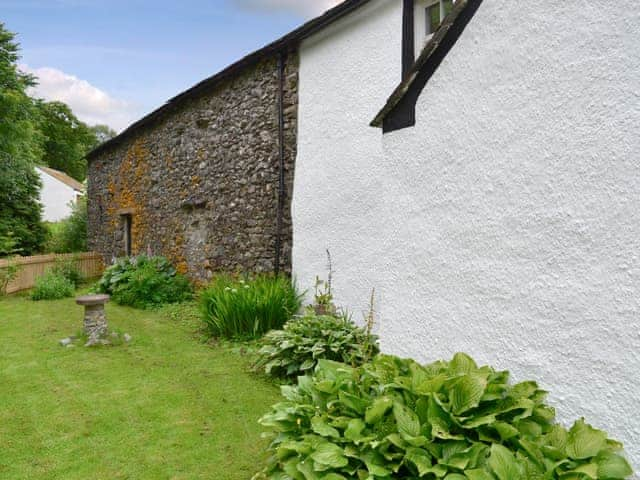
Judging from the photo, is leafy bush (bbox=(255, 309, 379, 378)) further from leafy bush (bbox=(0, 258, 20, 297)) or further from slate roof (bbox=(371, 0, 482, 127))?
leafy bush (bbox=(0, 258, 20, 297))

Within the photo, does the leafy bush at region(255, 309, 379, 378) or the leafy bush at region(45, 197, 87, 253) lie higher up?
the leafy bush at region(45, 197, 87, 253)

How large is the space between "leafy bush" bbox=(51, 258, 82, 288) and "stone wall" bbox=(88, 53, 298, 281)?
5.51 feet

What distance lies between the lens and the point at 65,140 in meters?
37.7

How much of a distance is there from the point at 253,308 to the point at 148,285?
4.49 metres

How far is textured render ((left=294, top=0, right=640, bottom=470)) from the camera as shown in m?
2.06

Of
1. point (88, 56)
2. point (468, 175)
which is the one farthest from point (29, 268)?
point (468, 175)

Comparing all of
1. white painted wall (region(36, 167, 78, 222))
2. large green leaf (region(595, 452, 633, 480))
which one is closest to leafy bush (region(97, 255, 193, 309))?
large green leaf (region(595, 452, 633, 480))

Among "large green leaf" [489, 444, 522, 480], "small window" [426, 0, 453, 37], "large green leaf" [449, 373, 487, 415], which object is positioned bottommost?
"large green leaf" [489, 444, 522, 480]

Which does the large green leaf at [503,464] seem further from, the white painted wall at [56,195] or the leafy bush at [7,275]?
the white painted wall at [56,195]

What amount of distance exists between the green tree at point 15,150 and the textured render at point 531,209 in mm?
14152

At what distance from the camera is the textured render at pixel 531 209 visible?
2061 millimetres

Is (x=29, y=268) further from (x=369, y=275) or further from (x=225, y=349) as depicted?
(x=369, y=275)

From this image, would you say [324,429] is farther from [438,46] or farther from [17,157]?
[17,157]

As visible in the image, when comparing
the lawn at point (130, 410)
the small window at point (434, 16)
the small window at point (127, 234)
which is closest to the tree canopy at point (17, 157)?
the small window at point (127, 234)
